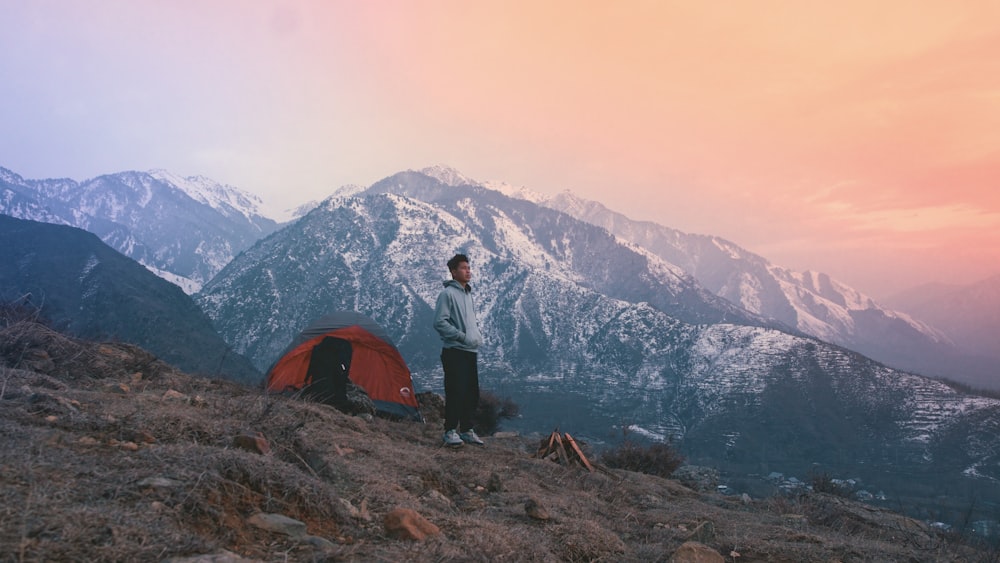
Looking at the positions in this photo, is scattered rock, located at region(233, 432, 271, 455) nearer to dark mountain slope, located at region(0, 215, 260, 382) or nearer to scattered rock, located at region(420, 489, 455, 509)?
scattered rock, located at region(420, 489, 455, 509)

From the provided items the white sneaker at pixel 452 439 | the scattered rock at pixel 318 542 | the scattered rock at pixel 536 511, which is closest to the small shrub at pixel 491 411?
the white sneaker at pixel 452 439

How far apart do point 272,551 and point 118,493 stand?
2.95 feet

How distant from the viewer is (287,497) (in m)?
3.75

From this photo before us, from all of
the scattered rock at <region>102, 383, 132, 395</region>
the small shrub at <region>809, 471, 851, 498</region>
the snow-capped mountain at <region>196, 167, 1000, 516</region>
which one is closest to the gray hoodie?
the scattered rock at <region>102, 383, 132, 395</region>

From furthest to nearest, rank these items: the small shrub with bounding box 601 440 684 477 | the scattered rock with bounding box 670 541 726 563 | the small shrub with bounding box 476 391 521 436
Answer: the small shrub with bounding box 476 391 521 436 < the small shrub with bounding box 601 440 684 477 < the scattered rock with bounding box 670 541 726 563

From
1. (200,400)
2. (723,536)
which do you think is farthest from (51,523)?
(723,536)

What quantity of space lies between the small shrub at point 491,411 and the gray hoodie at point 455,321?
44.8 feet

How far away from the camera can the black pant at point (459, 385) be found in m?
8.28

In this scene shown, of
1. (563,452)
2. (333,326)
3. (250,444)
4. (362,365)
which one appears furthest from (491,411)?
(250,444)

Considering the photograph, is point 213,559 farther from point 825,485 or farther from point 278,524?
point 825,485

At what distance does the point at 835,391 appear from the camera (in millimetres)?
105000

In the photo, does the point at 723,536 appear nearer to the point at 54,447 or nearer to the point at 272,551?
the point at 272,551

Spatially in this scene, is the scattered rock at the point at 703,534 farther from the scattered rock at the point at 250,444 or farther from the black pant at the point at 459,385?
the black pant at the point at 459,385

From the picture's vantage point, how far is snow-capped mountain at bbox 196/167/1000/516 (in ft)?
292
